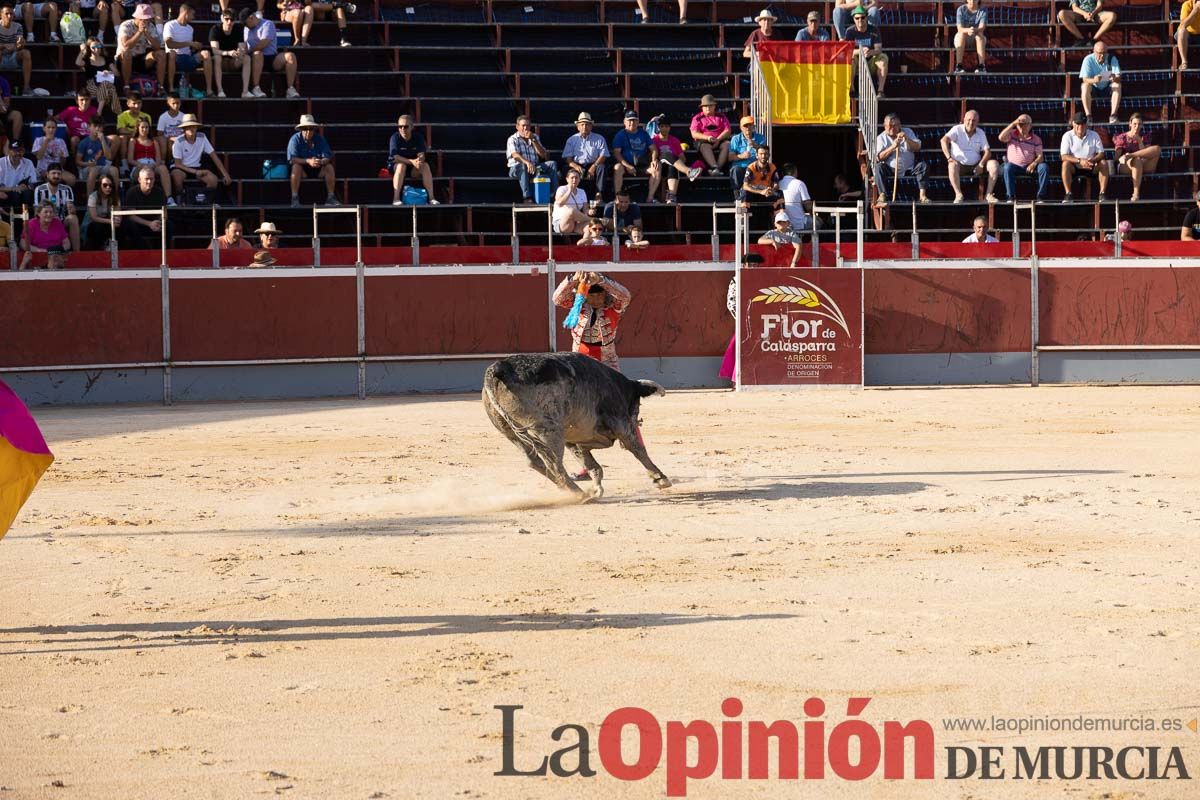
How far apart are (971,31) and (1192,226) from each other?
5.63m

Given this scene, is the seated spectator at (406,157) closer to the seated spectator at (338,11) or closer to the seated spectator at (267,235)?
the seated spectator at (267,235)

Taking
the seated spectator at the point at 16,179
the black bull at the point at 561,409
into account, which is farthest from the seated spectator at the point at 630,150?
the black bull at the point at 561,409

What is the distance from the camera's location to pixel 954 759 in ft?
17.6

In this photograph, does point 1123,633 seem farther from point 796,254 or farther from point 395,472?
point 796,254

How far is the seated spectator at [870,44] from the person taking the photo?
80.3 feet

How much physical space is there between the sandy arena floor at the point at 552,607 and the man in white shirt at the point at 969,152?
9251mm

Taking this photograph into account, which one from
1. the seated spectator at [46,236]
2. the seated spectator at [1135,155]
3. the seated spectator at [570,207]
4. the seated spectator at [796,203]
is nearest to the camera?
the seated spectator at [46,236]

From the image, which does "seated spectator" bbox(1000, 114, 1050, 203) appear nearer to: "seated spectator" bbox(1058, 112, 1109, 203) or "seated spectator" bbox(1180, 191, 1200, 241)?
"seated spectator" bbox(1058, 112, 1109, 203)

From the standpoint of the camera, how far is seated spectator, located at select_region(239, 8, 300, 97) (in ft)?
75.5

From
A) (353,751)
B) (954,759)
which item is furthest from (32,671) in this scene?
(954,759)

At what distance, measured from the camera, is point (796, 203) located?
21406 millimetres

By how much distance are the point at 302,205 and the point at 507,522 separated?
1192 cm

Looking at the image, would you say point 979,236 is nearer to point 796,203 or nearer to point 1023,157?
point 796,203

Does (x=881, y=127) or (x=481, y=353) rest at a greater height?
(x=881, y=127)
